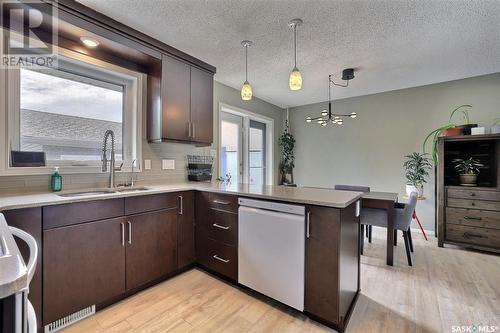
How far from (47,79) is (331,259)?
2.81m

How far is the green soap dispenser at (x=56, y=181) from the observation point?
192 cm

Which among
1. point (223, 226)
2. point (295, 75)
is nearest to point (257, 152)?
point (223, 226)

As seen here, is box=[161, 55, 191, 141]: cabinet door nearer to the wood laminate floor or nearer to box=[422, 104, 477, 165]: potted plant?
the wood laminate floor

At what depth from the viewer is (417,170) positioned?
3613 millimetres

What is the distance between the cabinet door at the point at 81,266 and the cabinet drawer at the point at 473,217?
13.1ft

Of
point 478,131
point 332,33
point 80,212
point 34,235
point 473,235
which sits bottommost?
point 473,235

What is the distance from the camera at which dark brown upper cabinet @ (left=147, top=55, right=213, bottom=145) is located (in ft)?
8.11

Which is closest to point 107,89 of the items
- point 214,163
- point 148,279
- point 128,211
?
point 128,211

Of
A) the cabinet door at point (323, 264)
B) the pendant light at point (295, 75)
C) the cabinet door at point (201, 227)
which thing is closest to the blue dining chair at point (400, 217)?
the cabinet door at point (323, 264)

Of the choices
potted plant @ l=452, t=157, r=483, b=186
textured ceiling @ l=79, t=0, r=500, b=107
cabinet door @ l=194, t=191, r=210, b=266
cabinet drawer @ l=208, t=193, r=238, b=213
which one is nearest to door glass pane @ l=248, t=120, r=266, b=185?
textured ceiling @ l=79, t=0, r=500, b=107

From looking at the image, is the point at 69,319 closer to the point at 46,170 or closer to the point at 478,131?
the point at 46,170

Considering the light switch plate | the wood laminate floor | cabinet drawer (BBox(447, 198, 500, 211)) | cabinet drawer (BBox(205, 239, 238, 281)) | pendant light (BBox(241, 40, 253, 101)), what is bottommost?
the wood laminate floor

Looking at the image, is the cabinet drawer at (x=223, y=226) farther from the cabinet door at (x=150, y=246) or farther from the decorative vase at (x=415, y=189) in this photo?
the decorative vase at (x=415, y=189)

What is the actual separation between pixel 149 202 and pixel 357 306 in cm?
198
